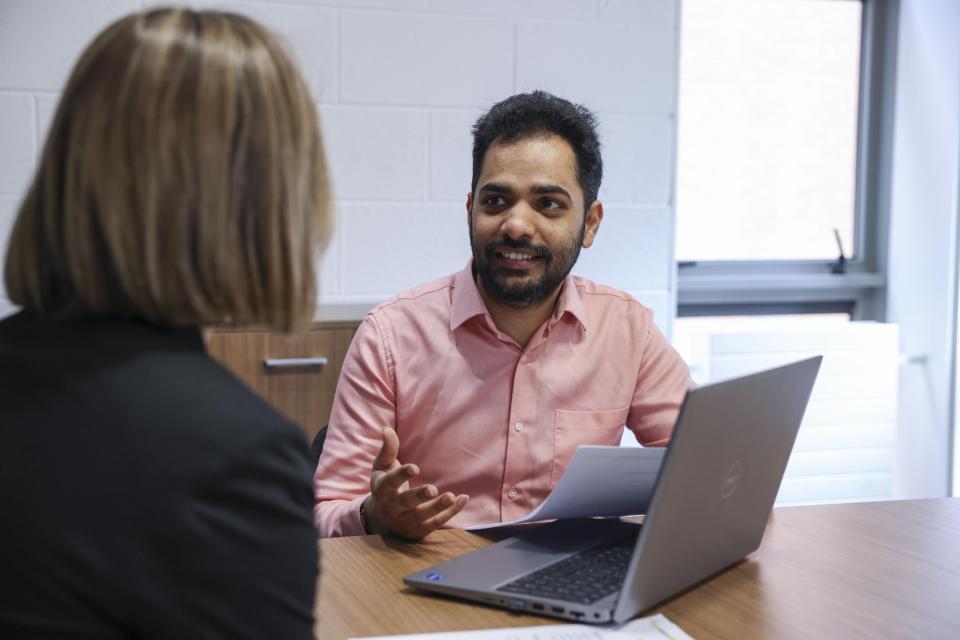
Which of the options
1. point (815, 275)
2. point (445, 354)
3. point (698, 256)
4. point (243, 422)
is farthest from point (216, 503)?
point (815, 275)

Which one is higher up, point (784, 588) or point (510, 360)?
point (510, 360)

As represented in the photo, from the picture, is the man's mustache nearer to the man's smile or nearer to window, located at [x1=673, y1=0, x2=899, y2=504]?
the man's smile

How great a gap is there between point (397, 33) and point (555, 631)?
1841 mm

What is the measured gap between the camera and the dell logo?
1.07m

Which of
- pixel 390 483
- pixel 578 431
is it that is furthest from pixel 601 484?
pixel 578 431

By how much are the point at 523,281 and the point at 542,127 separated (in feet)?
0.89

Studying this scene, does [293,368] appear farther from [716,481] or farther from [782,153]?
[782,153]

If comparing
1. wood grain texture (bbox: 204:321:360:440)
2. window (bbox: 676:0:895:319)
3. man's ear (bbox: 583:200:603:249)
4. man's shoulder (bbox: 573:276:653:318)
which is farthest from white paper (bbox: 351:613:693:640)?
window (bbox: 676:0:895:319)

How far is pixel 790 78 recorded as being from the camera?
305 cm

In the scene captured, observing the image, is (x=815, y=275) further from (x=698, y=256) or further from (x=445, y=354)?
(x=445, y=354)

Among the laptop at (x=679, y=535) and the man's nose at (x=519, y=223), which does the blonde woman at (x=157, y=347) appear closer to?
the laptop at (x=679, y=535)

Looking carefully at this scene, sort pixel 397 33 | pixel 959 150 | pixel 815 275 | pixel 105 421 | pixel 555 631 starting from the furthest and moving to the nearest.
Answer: pixel 815 275, pixel 959 150, pixel 397 33, pixel 555 631, pixel 105 421

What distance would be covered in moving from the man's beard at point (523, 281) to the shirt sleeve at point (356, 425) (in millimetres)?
201

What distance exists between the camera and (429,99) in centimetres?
253
